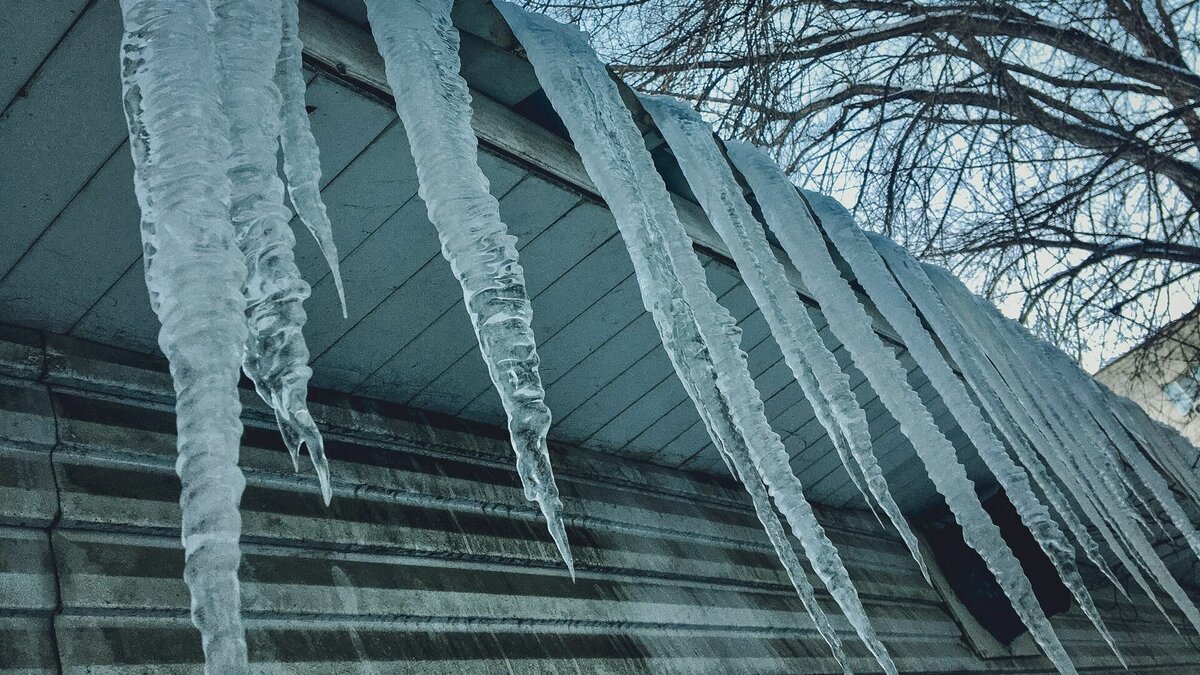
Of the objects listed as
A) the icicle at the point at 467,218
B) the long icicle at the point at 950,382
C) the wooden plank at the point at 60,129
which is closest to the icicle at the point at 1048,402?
the long icicle at the point at 950,382

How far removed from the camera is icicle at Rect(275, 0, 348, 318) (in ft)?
5.04

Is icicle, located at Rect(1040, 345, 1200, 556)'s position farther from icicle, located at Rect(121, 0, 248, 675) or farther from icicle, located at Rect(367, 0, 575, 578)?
icicle, located at Rect(121, 0, 248, 675)

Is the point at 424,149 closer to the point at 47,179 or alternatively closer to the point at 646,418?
the point at 47,179

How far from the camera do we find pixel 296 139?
62.3 inches

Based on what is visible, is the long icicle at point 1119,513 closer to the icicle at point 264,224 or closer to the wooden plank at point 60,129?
the icicle at point 264,224

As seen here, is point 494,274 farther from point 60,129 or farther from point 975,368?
point 975,368

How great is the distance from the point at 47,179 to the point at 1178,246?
6.58 meters

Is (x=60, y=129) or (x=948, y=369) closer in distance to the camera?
(x=60, y=129)

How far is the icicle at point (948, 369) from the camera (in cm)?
293

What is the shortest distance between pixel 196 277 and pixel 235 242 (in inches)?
3.9

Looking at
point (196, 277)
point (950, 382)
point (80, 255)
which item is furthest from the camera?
point (950, 382)

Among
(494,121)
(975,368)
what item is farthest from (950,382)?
(494,121)

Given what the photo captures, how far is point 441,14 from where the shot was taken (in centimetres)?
194

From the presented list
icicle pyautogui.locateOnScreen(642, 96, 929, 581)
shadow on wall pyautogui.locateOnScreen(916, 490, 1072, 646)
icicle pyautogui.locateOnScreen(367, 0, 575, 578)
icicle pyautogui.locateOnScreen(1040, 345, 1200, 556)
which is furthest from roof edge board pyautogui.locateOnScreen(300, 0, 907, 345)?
shadow on wall pyautogui.locateOnScreen(916, 490, 1072, 646)
